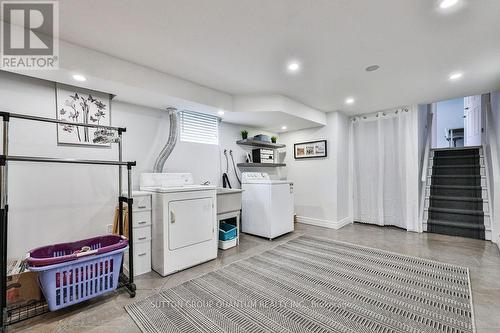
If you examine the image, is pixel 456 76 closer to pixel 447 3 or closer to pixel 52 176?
pixel 447 3

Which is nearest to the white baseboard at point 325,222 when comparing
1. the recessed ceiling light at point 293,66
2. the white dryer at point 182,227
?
the white dryer at point 182,227

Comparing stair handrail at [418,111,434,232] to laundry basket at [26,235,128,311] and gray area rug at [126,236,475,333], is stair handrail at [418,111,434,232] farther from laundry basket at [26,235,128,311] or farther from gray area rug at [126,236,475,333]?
laundry basket at [26,235,128,311]

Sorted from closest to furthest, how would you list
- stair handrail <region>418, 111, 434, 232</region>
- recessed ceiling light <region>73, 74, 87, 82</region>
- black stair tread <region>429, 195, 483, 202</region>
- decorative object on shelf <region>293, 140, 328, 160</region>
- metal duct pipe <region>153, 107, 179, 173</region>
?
recessed ceiling light <region>73, 74, 87, 82</region>, metal duct pipe <region>153, 107, 179, 173</region>, black stair tread <region>429, 195, 483, 202</region>, stair handrail <region>418, 111, 434, 232</region>, decorative object on shelf <region>293, 140, 328, 160</region>

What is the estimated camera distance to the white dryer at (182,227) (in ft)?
7.90

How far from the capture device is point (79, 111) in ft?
8.32

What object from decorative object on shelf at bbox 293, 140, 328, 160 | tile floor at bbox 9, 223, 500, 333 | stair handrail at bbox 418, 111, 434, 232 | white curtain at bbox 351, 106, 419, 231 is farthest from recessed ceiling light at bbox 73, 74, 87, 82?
stair handrail at bbox 418, 111, 434, 232

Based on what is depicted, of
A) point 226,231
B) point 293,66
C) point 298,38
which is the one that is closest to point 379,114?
point 293,66

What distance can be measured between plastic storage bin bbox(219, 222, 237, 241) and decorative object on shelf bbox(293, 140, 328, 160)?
2.40 metres

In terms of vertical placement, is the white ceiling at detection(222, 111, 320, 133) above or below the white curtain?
above

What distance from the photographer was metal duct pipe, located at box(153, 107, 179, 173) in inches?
122

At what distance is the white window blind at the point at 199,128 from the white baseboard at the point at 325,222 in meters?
2.56

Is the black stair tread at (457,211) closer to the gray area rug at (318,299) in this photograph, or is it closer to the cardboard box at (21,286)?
the gray area rug at (318,299)

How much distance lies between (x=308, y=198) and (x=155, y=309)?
12.0 ft

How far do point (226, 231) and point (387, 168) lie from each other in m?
3.39
